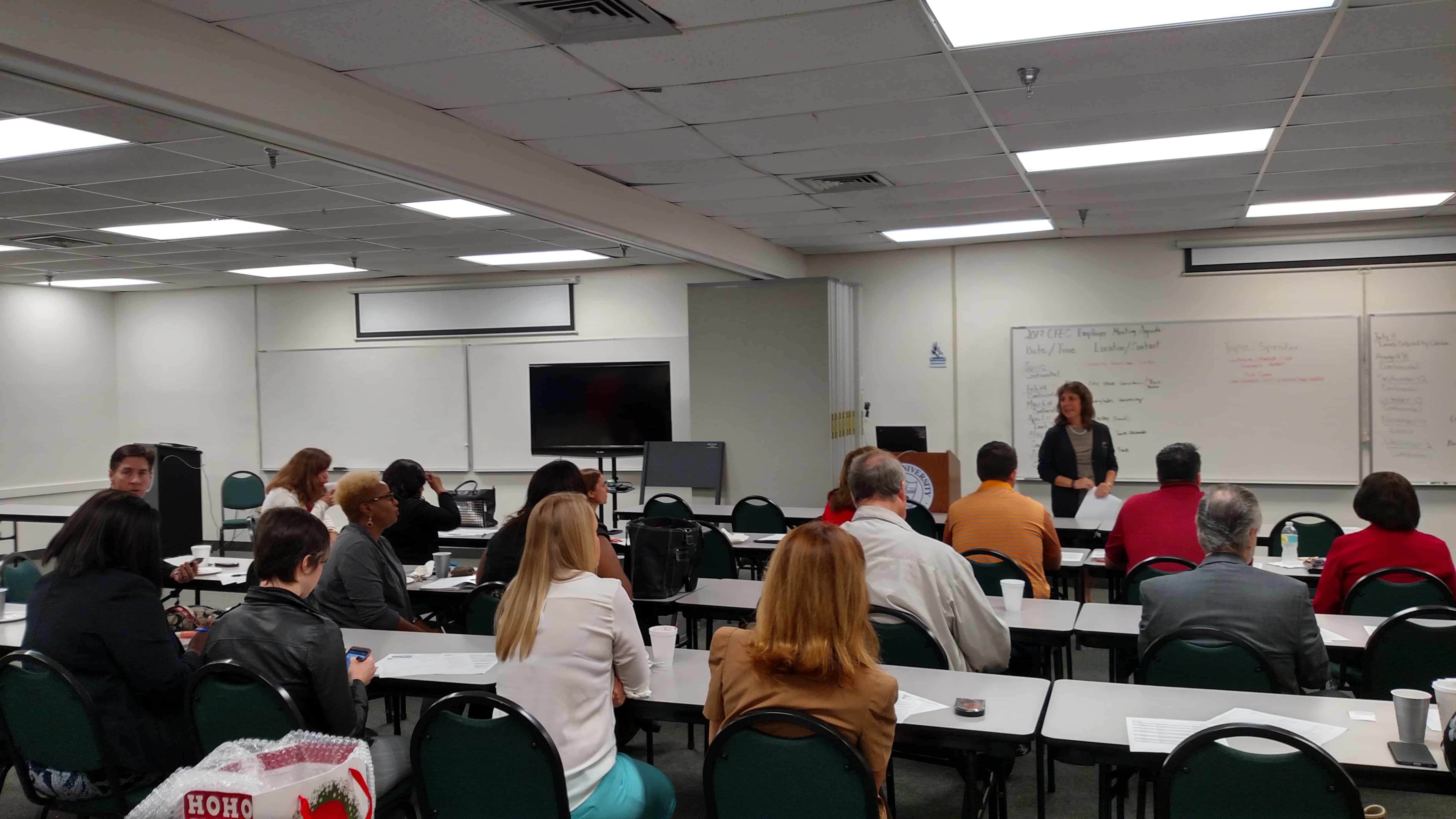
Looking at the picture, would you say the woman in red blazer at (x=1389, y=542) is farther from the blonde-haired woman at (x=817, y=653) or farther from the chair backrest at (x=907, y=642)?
the blonde-haired woman at (x=817, y=653)

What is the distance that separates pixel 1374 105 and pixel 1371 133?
Answer: 0.56m

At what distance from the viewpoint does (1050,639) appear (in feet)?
11.3

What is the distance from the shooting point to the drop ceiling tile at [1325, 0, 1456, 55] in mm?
3117

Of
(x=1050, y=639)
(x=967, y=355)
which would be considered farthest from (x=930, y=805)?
(x=967, y=355)

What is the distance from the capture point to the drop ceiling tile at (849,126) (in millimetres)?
4195

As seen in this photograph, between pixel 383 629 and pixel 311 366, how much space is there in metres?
7.15

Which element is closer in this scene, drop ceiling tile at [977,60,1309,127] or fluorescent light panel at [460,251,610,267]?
drop ceiling tile at [977,60,1309,127]

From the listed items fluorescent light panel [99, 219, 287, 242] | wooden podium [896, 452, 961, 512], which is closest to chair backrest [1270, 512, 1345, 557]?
wooden podium [896, 452, 961, 512]

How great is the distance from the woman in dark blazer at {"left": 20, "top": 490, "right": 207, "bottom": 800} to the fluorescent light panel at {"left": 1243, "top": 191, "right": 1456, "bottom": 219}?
264 inches

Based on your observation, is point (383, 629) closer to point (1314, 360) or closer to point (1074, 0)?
point (1074, 0)

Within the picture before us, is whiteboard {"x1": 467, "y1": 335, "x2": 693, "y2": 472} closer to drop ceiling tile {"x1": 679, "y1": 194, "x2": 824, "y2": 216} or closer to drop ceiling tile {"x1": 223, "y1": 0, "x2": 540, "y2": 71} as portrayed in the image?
drop ceiling tile {"x1": 679, "y1": 194, "x2": 824, "y2": 216}

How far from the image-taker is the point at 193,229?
21.8 feet

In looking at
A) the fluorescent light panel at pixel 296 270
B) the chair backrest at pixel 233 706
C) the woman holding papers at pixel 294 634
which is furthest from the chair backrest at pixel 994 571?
the fluorescent light panel at pixel 296 270

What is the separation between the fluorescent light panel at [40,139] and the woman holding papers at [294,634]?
2498mm
